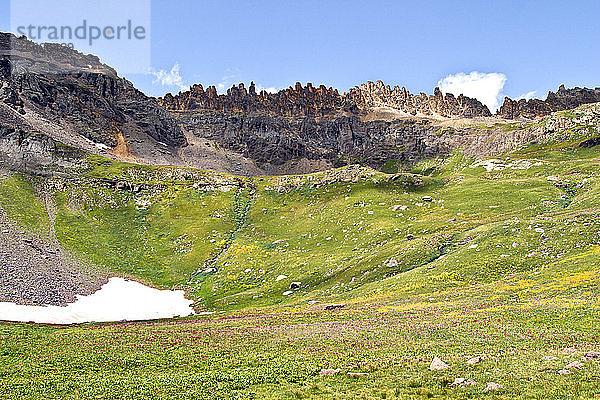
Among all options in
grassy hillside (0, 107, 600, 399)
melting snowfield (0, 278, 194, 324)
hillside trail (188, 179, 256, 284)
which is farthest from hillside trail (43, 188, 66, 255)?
hillside trail (188, 179, 256, 284)

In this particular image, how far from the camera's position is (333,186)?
402 ft

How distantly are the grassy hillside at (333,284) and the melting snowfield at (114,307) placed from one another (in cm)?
409

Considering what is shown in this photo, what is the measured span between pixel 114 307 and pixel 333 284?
3699 centimetres

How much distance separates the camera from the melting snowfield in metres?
50.4

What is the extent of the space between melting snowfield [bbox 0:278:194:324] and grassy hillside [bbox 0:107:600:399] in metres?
4.09

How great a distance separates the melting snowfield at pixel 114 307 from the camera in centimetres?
5044

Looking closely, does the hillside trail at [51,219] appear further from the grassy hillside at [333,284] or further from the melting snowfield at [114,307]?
the melting snowfield at [114,307]

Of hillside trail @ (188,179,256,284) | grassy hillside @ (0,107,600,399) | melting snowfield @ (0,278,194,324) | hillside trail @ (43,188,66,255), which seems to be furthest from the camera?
Result: hillside trail @ (43,188,66,255)

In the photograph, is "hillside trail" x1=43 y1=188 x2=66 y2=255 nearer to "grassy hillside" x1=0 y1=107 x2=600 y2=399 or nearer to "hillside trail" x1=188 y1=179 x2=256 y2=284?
"grassy hillside" x1=0 y1=107 x2=600 y2=399

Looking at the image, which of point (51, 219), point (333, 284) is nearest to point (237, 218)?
point (51, 219)

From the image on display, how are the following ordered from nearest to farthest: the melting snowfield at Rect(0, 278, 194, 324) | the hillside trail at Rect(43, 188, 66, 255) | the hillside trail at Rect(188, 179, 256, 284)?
the melting snowfield at Rect(0, 278, 194, 324)
the hillside trail at Rect(188, 179, 256, 284)
the hillside trail at Rect(43, 188, 66, 255)

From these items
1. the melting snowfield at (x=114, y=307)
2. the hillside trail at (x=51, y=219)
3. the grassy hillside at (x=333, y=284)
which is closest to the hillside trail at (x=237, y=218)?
the grassy hillside at (x=333, y=284)

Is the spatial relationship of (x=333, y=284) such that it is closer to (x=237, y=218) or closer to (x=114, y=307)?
(x=114, y=307)

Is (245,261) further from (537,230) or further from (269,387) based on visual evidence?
(269,387)
